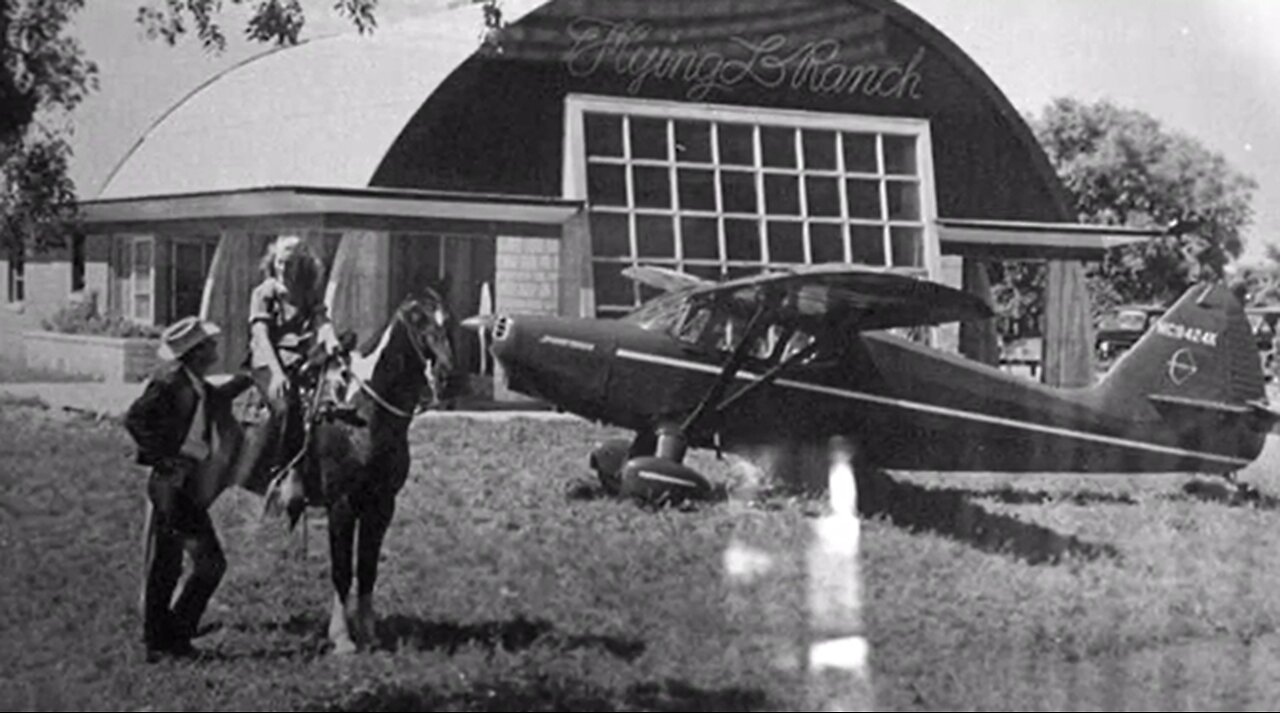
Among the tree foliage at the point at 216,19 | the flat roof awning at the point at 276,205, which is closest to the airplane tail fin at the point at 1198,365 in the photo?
the flat roof awning at the point at 276,205

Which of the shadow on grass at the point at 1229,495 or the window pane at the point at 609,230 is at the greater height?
the window pane at the point at 609,230

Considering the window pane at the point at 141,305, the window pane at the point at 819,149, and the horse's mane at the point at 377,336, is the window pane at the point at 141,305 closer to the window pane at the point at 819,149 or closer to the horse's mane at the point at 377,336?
the horse's mane at the point at 377,336

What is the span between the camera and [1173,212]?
3.98m

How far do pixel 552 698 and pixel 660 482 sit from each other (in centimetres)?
95

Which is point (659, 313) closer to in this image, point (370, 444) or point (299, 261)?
point (370, 444)

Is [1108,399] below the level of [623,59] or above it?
below

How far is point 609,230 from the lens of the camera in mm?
3771

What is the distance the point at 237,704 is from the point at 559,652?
80cm

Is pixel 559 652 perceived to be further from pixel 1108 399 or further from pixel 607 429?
pixel 1108 399

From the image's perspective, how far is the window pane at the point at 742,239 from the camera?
3824 mm

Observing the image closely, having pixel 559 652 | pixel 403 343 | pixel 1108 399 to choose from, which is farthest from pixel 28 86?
pixel 1108 399

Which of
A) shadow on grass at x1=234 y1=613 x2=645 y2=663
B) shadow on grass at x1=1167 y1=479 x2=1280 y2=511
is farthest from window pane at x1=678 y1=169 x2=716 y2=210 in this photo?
shadow on grass at x1=1167 y1=479 x2=1280 y2=511

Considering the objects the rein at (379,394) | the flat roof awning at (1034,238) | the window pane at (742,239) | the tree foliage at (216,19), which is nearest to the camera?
the rein at (379,394)

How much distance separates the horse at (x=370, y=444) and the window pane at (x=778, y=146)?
0.99 meters
